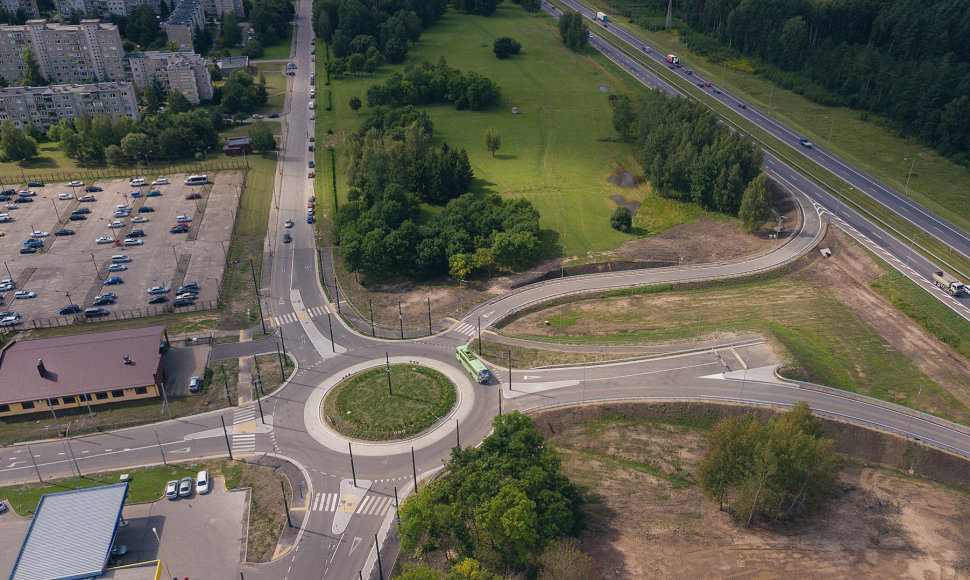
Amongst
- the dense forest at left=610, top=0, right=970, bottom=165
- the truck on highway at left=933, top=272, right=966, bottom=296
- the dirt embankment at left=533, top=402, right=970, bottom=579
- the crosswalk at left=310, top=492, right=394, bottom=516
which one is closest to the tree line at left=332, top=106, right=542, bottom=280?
the dirt embankment at left=533, top=402, right=970, bottom=579

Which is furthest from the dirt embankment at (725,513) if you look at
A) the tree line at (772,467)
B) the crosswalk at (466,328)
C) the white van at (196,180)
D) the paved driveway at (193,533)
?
the white van at (196,180)

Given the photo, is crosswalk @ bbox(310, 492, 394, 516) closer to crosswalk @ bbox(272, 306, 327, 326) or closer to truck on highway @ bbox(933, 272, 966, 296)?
crosswalk @ bbox(272, 306, 327, 326)

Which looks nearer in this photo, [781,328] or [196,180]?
[781,328]

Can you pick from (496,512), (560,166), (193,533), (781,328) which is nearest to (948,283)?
(781,328)

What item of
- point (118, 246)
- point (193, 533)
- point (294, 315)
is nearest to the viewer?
point (193, 533)

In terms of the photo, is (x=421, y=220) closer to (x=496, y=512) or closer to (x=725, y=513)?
(x=496, y=512)

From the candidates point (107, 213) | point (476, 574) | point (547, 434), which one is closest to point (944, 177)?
point (547, 434)

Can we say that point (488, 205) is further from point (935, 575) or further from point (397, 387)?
point (935, 575)
